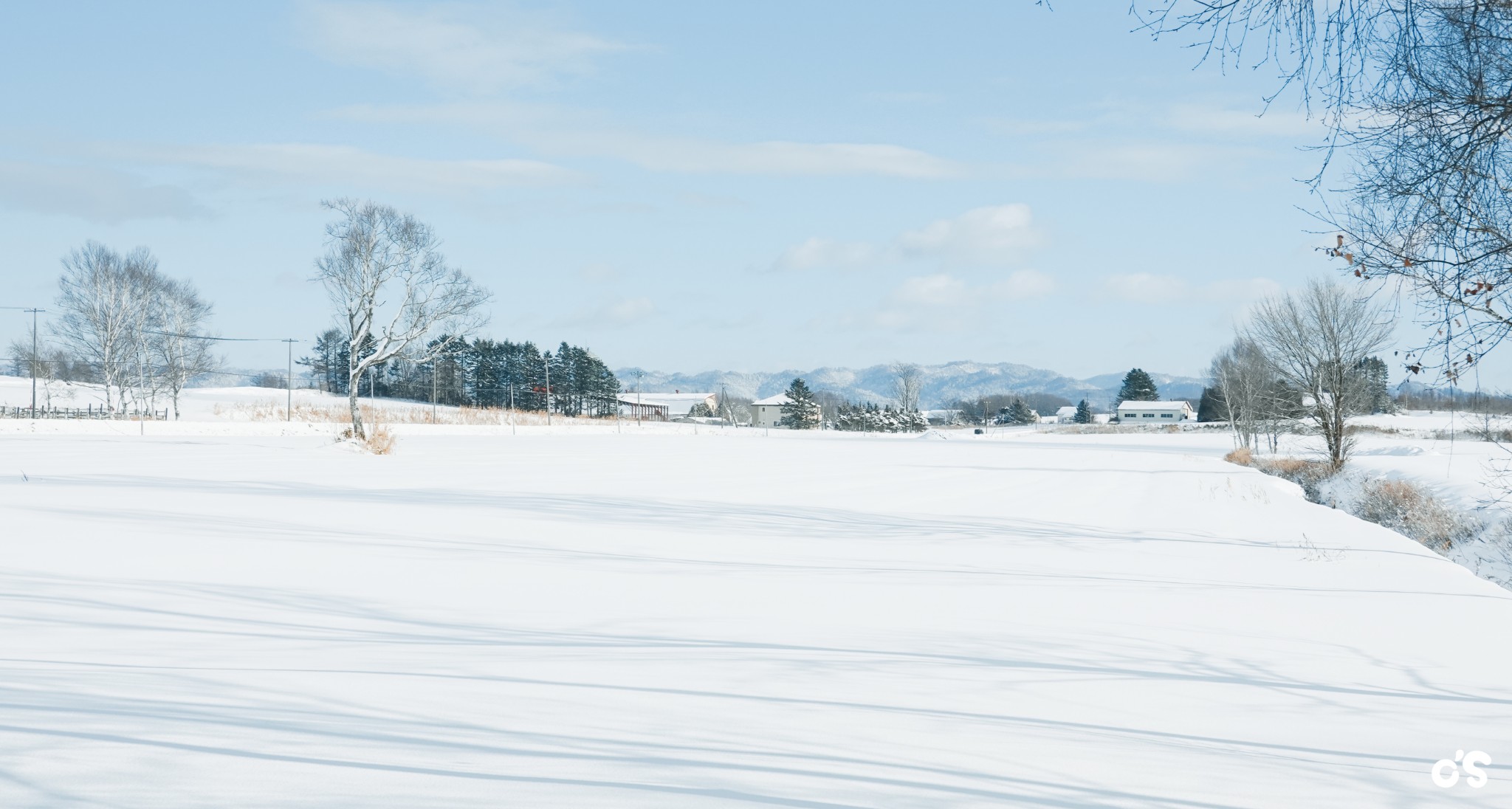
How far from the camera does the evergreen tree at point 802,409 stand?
115m

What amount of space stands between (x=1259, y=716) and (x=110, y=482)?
48.9 ft

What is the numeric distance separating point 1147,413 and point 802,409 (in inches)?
2068

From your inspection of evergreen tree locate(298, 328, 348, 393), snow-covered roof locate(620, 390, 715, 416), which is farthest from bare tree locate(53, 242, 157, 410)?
snow-covered roof locate(620, 390, 715, 416)

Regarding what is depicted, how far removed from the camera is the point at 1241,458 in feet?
135

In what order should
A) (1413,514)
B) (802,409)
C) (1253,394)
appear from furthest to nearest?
(802,409), (1253,394), (1413,514)

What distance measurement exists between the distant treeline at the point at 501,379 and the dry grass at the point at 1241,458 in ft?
236

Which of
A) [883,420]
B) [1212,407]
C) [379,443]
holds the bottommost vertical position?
[883,420]

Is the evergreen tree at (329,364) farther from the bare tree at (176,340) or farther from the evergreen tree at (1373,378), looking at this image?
the evergreen tree at (1373,378)

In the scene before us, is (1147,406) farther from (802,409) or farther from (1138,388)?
(802,409)

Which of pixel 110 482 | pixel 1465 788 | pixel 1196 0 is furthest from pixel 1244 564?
pixel 110 482

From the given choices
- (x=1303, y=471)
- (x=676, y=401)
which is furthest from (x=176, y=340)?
(x=676, y=401)

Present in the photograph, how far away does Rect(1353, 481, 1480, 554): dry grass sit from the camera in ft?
53.3

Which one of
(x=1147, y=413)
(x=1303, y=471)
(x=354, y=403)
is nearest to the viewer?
(x=1303, y=471)

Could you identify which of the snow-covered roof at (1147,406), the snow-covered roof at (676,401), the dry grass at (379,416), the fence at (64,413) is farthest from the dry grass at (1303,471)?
the snow-covered roof at (676,401)
